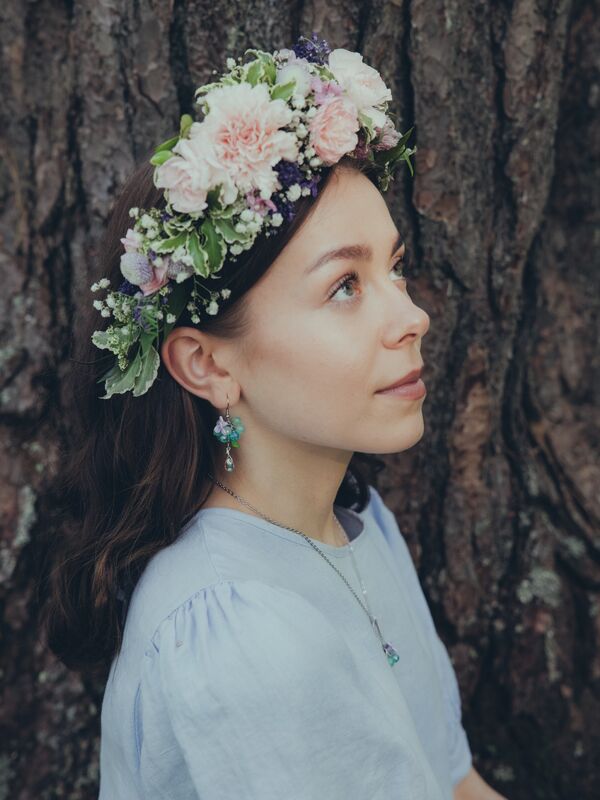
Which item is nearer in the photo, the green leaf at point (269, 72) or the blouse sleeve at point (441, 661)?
the green leaf at point (269, 72)

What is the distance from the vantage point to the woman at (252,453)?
1349 mm

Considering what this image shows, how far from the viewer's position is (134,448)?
171 centimetres

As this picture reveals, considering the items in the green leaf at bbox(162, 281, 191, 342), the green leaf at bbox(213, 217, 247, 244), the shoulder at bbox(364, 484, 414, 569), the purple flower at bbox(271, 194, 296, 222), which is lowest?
the shoulder at bbox(364, 484, 414, 569)

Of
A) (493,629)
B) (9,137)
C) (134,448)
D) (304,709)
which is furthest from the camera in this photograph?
(493,629)

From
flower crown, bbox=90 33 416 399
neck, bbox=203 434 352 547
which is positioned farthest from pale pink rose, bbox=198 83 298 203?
neck, bbox=203 434 352 547

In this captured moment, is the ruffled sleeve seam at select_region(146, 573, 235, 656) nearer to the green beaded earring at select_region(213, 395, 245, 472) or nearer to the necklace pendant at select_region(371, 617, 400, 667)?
the green beaded earring at select_region(213, 395, 245, 472)

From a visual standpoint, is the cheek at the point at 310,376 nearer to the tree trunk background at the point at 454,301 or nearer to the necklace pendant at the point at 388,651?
the necklace pendant at the point at 388,651

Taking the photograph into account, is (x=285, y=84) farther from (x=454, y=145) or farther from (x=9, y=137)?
(x=9, y=137)

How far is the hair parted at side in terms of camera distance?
64.5 inches

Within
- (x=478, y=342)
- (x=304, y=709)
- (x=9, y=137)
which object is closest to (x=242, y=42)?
(x=9, y=137)

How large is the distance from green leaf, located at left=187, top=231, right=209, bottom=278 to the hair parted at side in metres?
0.08

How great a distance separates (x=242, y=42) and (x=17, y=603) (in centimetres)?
160

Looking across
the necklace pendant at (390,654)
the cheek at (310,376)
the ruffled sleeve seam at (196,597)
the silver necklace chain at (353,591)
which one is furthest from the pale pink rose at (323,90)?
the necklace pendant at (390,654)

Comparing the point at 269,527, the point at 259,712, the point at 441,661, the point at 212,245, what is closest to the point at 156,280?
the point at 212,245
